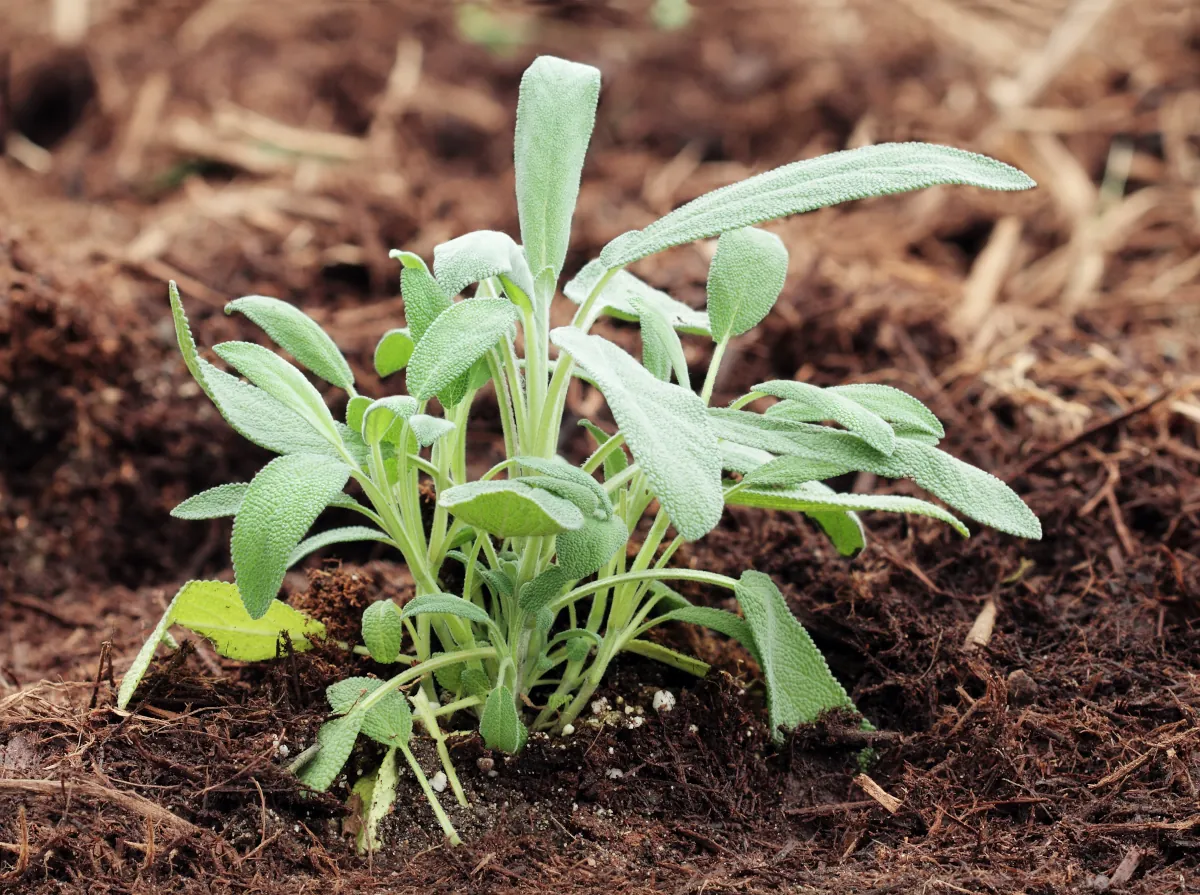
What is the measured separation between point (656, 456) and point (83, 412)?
1357 mm

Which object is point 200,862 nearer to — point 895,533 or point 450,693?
point 450,693

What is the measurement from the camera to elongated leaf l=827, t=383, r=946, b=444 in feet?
3.74

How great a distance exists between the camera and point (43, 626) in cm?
168

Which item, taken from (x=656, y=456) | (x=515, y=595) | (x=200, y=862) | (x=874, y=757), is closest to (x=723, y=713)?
(x=874, y=757)

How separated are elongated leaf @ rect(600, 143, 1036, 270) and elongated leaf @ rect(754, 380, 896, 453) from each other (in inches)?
6.3

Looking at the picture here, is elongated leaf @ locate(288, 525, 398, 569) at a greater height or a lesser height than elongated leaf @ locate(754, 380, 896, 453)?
lesser

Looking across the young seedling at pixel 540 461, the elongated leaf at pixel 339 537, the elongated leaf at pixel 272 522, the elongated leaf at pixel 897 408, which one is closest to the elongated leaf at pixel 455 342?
the young seedling at pixel 540 461

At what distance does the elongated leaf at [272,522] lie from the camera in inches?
38.1

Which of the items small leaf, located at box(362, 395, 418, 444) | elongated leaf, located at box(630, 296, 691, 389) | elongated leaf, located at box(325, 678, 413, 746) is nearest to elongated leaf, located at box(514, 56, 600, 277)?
elongated leaf, located at box(630, 296, 691, 389)

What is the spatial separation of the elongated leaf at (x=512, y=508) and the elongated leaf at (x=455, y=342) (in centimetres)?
10

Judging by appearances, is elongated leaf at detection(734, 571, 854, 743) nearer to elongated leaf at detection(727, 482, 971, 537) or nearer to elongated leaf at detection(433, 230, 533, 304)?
elongated leaf at detection(727, 482, 971, 537)

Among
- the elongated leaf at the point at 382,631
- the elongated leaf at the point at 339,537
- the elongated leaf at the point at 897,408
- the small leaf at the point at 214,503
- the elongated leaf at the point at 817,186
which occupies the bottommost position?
the elongated leaf at the point at 382,631

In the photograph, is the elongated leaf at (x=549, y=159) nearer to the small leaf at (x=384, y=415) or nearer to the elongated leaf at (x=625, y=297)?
the elongated leaf at (x=625, y=297)

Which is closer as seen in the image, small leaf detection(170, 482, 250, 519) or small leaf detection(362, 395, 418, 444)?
small leaf detection(362, 395, 418, 444)
